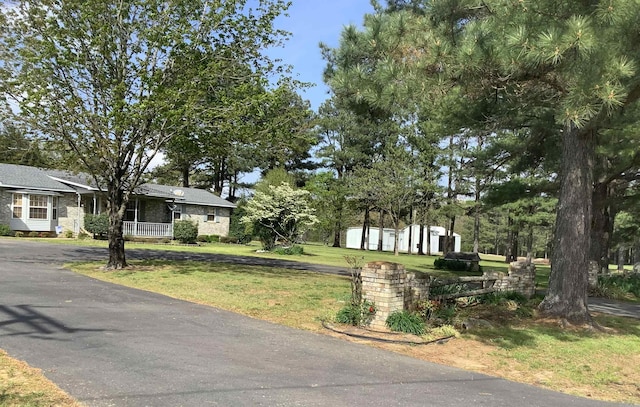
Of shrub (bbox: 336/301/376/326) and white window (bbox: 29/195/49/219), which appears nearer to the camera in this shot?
shrub (bbox: 336/301/376/326)

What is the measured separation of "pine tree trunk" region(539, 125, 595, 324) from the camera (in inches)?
382

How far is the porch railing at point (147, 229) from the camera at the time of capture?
97.1ft

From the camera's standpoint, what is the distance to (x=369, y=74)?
9109 millimetres

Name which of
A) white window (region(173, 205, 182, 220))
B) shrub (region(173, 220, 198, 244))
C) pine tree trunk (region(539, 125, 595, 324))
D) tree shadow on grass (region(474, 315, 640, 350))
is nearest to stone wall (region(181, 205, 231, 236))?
white window (region(173, 205, 182, 220))

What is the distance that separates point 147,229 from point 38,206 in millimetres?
6030

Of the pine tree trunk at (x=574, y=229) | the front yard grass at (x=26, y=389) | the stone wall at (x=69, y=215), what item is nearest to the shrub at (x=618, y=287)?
the pine tree trunk at (x=574, y=229)

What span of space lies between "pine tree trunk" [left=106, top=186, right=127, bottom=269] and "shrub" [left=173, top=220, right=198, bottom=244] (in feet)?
50.0

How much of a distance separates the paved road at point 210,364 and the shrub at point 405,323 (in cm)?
105

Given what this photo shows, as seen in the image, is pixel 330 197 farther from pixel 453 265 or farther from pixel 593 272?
pixel 593 272

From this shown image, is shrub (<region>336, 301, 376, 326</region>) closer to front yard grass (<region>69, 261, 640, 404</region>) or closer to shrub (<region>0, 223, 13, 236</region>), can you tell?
front yard grass (<region>69, 261, 640, 404</region>)

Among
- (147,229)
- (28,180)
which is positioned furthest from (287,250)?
(28,180)

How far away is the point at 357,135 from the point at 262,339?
38.8 metres

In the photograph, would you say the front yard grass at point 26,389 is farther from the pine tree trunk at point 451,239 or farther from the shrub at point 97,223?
the pine tree trunk at point 451,239

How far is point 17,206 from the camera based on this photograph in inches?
1054
